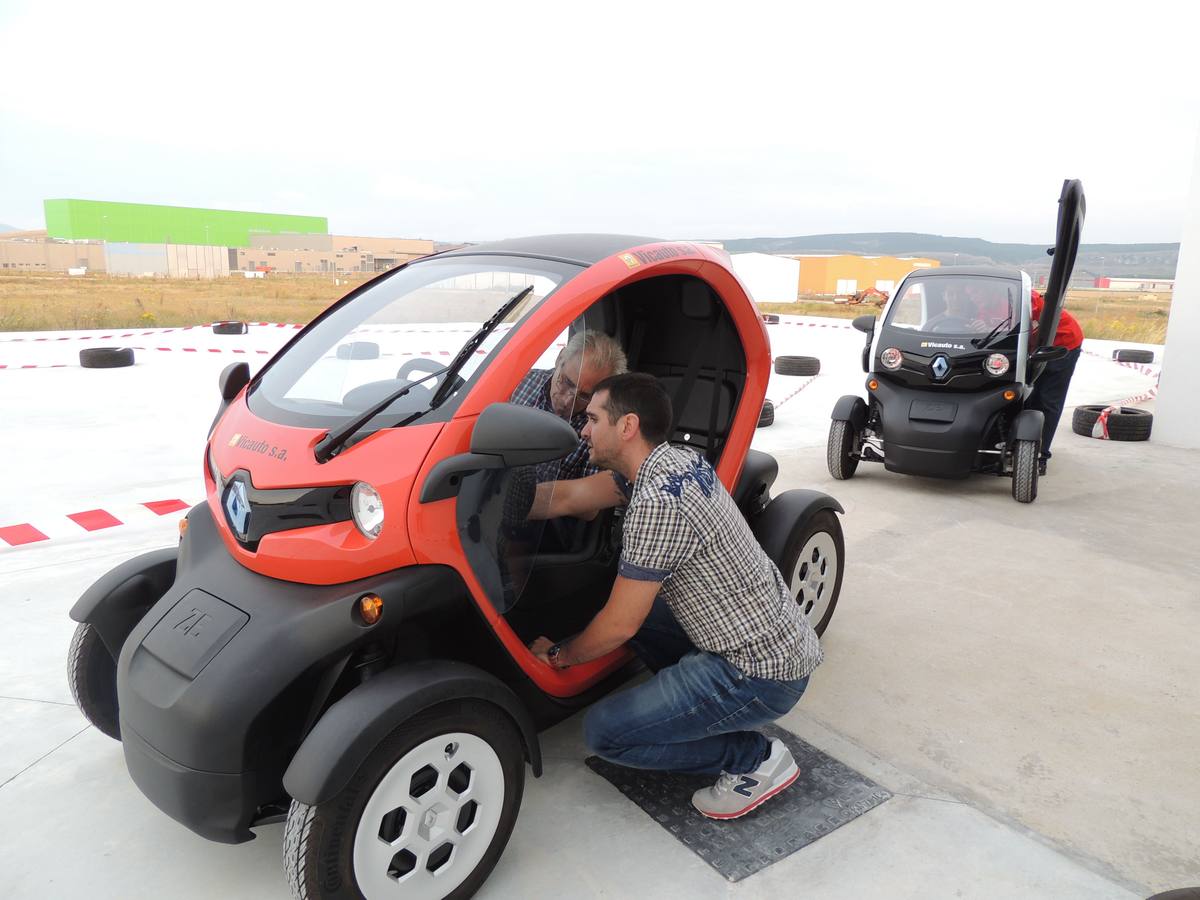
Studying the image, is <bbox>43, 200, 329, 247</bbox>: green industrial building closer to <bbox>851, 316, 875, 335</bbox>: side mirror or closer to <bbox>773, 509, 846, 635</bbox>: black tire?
<bbox>851, 316, 875, 335</bbox>: side mirror

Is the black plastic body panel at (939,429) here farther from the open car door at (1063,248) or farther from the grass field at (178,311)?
the grass field at (178,311)

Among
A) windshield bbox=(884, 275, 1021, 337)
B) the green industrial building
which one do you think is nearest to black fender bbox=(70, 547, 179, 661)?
windshield bbox=(884, 275, 1021, 337)

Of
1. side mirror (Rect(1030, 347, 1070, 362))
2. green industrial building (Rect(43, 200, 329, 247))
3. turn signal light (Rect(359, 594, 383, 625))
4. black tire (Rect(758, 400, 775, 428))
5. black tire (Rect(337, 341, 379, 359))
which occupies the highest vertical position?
green industrial building (Rect(43, 200, 329, 247))

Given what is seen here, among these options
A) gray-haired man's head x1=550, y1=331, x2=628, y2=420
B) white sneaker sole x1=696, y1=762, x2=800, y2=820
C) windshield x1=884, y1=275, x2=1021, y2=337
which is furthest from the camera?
windshield x1=884, y1=275, x2=1021, y2=337

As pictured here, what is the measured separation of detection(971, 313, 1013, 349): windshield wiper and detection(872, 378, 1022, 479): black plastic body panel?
0.31 metres

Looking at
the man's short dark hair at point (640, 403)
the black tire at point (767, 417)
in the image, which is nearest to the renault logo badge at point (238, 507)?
the man's short dark hair at point (640, 403)

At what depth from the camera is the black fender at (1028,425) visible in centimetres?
582

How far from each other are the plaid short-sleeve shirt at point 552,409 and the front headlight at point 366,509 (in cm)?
75

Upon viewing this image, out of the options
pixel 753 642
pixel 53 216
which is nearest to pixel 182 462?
pixel 753 642

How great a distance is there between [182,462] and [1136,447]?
820 cm

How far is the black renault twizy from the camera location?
5.99m

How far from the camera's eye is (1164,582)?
4469 mm

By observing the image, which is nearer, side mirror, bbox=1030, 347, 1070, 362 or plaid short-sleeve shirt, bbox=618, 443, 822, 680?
plaid short-sleeve shirt, bbox=618, 443, 822, 680

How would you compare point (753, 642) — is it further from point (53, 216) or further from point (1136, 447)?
point (53, 216)
